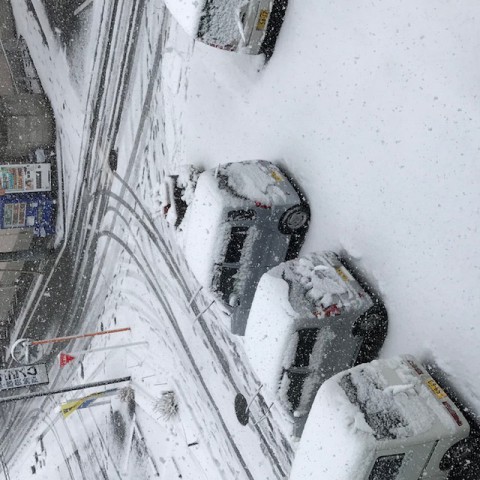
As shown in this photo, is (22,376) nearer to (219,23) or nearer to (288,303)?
(288,303)

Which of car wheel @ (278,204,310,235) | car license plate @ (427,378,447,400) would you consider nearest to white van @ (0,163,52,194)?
car wheel @ (278,204,310,235)

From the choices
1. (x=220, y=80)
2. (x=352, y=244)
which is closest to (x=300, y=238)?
(x=352, y=244)

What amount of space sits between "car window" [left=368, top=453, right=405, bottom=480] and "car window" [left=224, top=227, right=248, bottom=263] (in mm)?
1423

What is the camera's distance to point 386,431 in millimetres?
2457

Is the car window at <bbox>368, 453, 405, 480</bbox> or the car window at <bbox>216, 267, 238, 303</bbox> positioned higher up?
the car window at <bbox>368, 453, 405, 480</bbox>

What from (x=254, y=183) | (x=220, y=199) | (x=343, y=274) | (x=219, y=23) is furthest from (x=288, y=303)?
(x=219, y=23)

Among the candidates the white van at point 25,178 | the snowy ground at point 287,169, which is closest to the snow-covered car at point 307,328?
the snowy ground at point 287,169

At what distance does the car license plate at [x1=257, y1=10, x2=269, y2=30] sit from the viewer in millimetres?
3488

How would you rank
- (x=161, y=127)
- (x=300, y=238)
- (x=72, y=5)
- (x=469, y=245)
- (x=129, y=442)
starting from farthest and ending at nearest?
(x=72, y=5) → (x=129, y=442) → (x=161, y=127) → (x=300, y=238) → (x=469, y=245)

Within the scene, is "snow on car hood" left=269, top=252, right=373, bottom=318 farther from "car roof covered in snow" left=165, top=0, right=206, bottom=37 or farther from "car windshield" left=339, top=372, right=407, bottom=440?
"car roof covered in snow" left=165, top=0, right=206, bottom=37

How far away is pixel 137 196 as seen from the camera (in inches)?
233

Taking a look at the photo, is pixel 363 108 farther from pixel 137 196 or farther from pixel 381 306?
pixel 137 196

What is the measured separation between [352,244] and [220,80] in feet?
5.83

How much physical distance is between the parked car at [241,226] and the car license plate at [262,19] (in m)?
0.83
